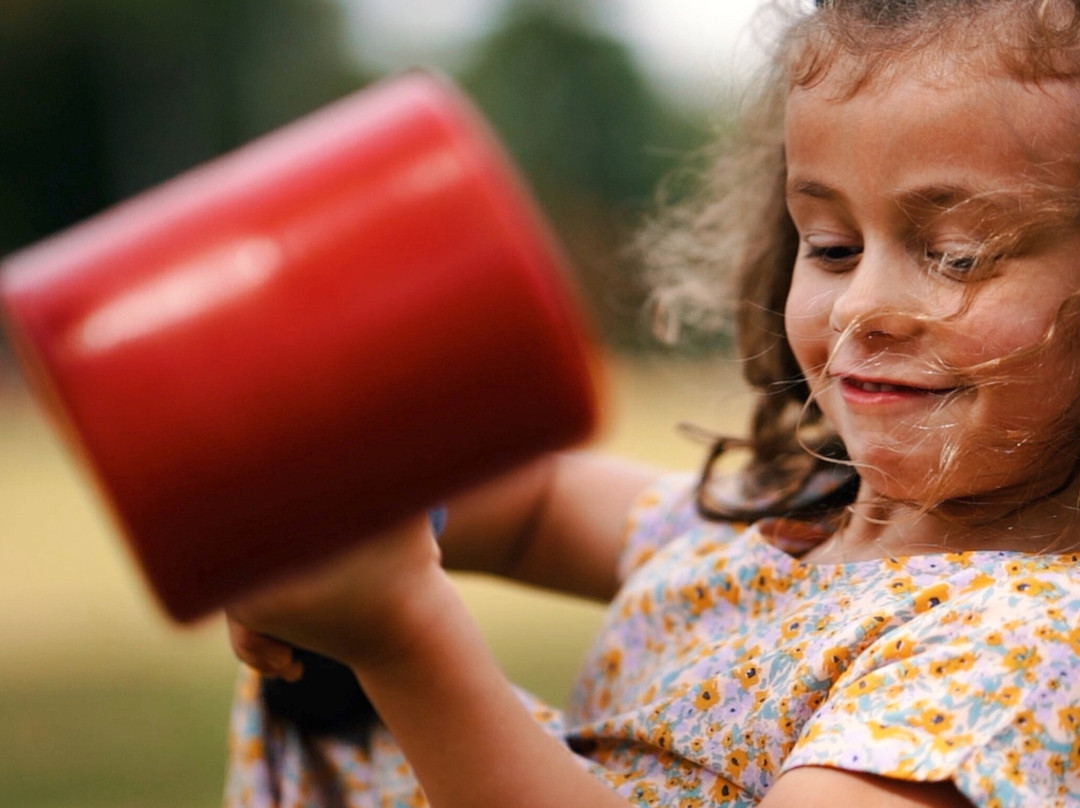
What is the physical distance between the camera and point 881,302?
41.8 inches

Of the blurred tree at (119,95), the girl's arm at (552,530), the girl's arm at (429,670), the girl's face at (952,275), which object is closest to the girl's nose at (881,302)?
the girl's face at (952,275)

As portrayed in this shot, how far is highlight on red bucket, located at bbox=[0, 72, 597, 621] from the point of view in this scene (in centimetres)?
78

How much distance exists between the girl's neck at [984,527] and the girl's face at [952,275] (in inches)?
0.8

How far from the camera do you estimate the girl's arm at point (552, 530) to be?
1487mm

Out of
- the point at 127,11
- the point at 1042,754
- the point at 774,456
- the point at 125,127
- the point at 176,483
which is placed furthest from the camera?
the point at 127,11

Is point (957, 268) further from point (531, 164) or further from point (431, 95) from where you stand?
point (531, 164)

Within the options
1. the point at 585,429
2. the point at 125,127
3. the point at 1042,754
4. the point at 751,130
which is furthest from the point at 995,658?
the point at 125,127

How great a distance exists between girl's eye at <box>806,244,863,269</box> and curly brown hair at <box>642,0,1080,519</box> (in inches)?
4.8

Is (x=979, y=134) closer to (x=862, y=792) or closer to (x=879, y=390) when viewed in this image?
(x=879, y=390)

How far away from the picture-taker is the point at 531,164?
742 inches

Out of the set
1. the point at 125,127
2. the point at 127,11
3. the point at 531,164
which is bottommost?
the point at 531,164

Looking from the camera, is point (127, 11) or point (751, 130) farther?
point (127, 11)

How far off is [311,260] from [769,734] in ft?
1.74

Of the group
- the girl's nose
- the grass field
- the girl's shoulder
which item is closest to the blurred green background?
the grass field
